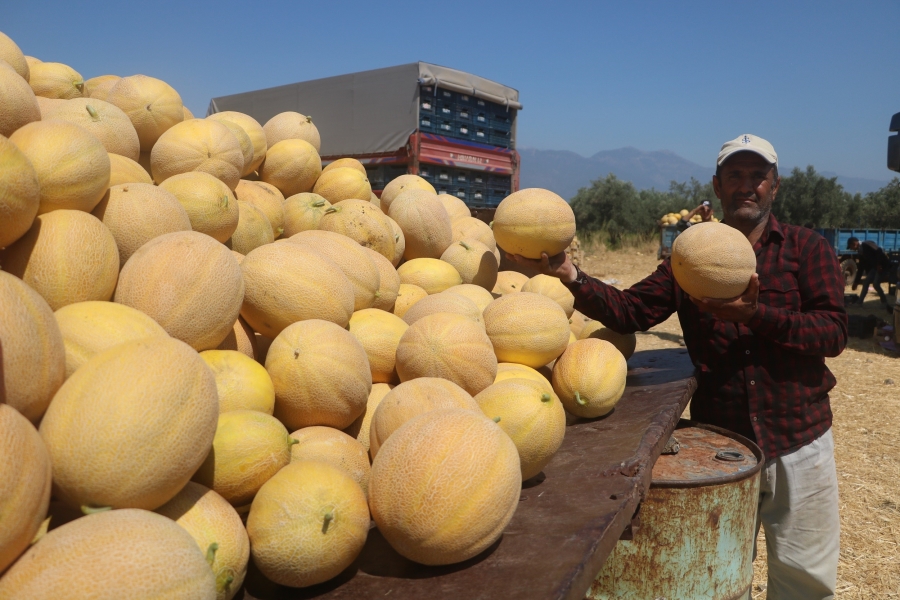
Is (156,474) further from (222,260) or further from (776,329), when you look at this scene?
(776,329)

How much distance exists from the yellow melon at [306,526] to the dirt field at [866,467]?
3336mm

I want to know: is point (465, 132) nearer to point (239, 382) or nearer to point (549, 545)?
point (239, 382)

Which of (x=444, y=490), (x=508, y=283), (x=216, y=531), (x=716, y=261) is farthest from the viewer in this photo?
(x=508, y=283)

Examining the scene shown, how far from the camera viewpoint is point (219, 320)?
1.77 meters

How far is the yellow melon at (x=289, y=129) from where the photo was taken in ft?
12.2

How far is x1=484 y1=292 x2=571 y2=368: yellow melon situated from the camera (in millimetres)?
2535

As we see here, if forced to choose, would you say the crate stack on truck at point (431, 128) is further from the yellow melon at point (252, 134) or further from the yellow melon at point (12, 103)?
the yellow melon at point (12, 103)

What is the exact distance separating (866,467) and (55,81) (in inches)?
258

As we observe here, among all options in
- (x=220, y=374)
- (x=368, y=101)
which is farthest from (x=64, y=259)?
(x=368, y=101)

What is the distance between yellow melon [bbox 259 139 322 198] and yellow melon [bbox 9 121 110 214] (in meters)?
1.54

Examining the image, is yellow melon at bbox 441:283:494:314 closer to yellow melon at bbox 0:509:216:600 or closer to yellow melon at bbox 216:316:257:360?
yellow melon at bbox 216:316:257:360

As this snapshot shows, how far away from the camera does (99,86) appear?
10.6ft

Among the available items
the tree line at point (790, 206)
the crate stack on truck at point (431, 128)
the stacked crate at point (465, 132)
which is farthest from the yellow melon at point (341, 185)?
the tree line at point (790, 206)

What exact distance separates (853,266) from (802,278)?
596 inches
